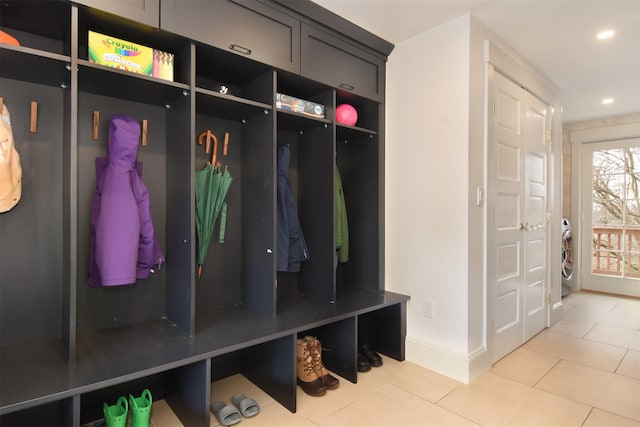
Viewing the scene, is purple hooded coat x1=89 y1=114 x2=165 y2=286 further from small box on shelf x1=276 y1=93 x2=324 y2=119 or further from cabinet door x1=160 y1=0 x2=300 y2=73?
small box on shelf x1=276 y1=93 x2=324 y2=119

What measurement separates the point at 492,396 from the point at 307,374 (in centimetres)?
105

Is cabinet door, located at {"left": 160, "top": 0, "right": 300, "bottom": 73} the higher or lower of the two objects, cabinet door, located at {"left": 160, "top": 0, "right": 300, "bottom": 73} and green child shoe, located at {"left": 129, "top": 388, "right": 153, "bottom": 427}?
the higher

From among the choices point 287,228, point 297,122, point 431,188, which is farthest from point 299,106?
point 431,188

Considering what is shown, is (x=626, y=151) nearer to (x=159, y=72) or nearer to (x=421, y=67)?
(x=421, y=67)

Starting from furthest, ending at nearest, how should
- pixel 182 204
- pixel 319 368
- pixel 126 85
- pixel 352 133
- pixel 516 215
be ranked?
pixel 516 215
pixel 352 133
pixel 319 368
pixel 182 204
pixel 126 85

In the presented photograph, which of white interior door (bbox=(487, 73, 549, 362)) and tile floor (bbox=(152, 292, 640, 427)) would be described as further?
white interior door (bbox=(487, 73, 549, 362))

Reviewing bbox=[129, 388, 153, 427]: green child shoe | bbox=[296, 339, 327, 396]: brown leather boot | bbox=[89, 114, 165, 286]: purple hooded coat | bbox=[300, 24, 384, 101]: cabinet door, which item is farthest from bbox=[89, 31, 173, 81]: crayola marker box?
bbox=[296, 339, 327, 396]: brown leather boot

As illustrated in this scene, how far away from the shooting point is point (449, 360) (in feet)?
7.22

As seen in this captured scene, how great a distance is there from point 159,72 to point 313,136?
3.40 ft

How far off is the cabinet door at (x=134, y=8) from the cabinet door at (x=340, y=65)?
0.80 m

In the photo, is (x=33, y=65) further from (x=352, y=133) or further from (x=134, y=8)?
(x=352, y=133)

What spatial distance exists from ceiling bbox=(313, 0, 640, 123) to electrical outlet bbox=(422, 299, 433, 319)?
6.00ft

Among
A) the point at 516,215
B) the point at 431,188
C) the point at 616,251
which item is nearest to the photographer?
the point at 431,188

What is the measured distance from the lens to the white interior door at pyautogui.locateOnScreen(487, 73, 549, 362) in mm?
2379
